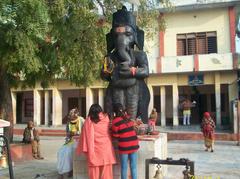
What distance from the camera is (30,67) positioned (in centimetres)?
978

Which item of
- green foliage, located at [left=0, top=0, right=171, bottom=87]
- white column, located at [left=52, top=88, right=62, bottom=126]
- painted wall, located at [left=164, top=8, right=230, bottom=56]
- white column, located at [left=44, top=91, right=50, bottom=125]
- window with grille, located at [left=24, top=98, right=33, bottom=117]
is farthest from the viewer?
window with grille, located at [left=24, top=98, right=33, bottom=117]

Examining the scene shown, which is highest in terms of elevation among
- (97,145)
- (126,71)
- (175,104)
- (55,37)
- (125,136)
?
(55,37)

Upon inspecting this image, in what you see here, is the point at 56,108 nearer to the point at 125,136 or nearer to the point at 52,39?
the point at 52,39

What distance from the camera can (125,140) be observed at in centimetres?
626

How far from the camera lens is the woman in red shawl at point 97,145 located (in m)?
6.27

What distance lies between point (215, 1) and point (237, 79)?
485 centimetres

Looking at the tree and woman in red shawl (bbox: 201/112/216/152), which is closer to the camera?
the tree

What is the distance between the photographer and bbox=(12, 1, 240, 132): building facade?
22.4 meters

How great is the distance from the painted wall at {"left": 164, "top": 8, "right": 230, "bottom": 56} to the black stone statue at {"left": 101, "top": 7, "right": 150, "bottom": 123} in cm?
1672

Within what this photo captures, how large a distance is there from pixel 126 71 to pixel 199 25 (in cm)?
1742

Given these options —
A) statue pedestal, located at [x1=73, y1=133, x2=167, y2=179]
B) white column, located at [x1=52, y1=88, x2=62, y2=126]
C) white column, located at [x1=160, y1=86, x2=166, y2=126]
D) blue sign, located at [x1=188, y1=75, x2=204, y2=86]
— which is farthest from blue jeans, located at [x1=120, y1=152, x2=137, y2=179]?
white column, located at [x1=52, y1=88, x2=62, y2=126]

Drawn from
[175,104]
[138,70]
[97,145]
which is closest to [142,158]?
[97,145]

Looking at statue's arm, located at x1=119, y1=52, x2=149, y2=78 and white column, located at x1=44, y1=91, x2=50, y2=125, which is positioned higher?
statue's arm, located at x1=119, y1=52, x2=149, y2=78

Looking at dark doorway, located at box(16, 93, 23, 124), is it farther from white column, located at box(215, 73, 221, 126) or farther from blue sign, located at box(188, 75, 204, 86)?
white column, located at box(215, 73, 221, 126)
